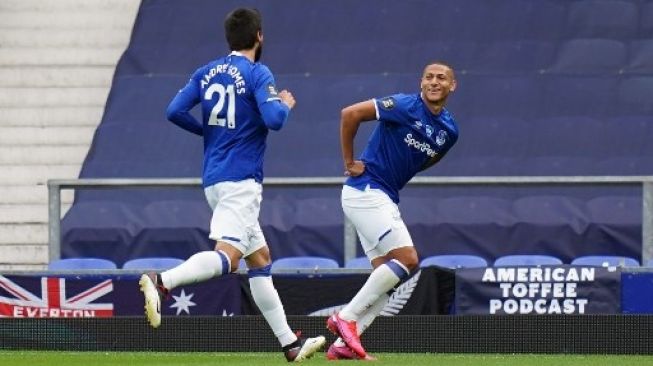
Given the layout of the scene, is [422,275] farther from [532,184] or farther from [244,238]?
[244,238]

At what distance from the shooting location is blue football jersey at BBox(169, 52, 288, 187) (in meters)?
8.65

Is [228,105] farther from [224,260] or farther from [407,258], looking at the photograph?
[407,258]

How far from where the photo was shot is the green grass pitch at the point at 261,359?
368 inches

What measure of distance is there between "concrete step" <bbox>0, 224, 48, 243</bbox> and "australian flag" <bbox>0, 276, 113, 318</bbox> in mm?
4591

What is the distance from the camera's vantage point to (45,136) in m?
17.7

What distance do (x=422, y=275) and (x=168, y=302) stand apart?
175 centimetres

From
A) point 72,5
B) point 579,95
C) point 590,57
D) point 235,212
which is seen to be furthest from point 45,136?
point 235,212

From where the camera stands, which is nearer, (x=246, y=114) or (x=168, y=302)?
(x=246, y=114)

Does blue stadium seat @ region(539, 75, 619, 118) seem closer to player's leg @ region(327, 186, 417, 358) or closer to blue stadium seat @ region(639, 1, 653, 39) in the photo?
blue stadium seat @ region(639, 1, 653, 39)

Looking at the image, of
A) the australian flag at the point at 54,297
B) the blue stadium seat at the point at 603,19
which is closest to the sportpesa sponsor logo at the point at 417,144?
the australian flag at the point at 54,297

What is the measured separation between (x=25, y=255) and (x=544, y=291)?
6.51 meters

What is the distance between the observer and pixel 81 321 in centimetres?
1099

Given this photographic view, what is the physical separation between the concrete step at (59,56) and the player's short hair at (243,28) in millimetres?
9817

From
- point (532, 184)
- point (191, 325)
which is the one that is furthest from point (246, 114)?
point (532, 184)
